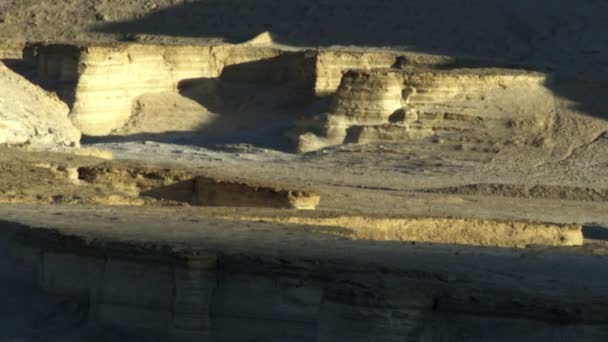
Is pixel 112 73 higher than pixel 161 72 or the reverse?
the reverse

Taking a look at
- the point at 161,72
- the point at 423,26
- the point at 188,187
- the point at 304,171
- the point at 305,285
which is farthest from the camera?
the point at 423,26

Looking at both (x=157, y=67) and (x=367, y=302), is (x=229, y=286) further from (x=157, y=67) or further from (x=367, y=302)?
(x=157, y=67)

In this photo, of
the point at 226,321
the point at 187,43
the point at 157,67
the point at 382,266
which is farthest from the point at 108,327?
the point at 187,43

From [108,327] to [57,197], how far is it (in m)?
5.11

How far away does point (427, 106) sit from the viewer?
34.0 metres

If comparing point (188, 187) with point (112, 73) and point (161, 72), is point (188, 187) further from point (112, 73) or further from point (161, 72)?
point (161, 72)

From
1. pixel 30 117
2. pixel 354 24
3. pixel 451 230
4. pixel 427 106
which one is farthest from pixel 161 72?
pixel 451 230

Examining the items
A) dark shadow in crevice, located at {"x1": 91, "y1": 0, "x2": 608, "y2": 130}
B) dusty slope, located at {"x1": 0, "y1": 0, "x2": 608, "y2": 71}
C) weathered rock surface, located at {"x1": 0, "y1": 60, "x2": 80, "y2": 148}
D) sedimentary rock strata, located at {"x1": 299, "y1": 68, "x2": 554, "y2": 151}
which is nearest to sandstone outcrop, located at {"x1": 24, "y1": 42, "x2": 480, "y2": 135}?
dark shadow in crevice, located at {"x1": 91, "y1": 0, "x2": 608, "y2": 130}

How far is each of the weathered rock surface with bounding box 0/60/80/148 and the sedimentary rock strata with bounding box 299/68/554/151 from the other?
25.8 ft

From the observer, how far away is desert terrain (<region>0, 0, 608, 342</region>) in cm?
1215

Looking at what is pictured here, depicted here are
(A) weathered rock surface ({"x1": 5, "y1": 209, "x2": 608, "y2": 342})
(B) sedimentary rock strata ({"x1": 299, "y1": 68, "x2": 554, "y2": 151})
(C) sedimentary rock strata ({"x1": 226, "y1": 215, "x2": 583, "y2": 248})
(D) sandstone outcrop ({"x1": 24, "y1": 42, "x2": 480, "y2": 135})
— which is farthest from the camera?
(D) sandstone outcrop ({"x1": 24, "y1": 42, "x2": 480, "y2": 135})

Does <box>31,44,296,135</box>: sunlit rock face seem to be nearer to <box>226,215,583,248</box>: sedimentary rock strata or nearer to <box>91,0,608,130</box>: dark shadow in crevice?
<box>91,0,608,130</box>: dark shadow in crevice

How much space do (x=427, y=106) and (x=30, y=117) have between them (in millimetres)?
10374

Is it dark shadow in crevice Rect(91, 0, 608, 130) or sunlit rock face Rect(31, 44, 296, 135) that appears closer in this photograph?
sunlit rock face Rect(31, 44, 296, 135)
